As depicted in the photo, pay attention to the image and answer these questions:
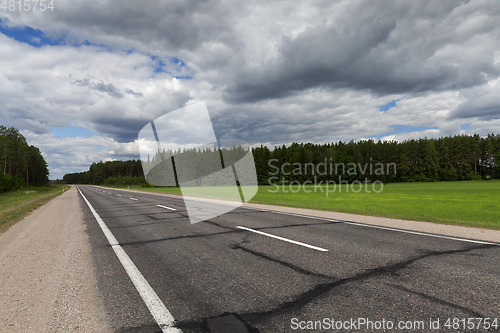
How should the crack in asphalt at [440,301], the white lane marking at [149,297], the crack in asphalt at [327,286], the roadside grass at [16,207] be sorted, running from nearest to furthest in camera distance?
1. the white lane marking at [149,297]
2. the crack in asphalt at [440,301]
3. the crack in asphalt at [327,286]
4. the roadside grass at [16,207]

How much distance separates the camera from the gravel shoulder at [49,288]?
296cm

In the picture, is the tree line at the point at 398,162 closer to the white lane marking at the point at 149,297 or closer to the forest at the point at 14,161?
the forest at the point at 14,161

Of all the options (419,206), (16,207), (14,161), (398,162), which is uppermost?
(14,161)

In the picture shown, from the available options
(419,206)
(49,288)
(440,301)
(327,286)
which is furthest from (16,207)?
(419,206)

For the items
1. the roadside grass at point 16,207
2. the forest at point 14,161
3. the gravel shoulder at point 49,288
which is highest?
the forest at point 14,161

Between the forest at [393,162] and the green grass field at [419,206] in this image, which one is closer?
the green grass field at [419,206]

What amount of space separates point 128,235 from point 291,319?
6.43 metres

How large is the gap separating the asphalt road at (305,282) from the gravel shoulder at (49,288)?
240mm

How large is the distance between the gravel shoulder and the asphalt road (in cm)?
24

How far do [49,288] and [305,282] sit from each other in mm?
4021

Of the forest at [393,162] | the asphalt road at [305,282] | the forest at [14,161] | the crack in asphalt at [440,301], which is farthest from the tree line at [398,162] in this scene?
the crack in asphalt at [440,301]

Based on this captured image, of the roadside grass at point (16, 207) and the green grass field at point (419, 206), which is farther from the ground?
the roadside grass at point (16, 207)

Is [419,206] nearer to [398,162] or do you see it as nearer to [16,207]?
[16,207]

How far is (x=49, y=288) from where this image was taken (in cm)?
396
